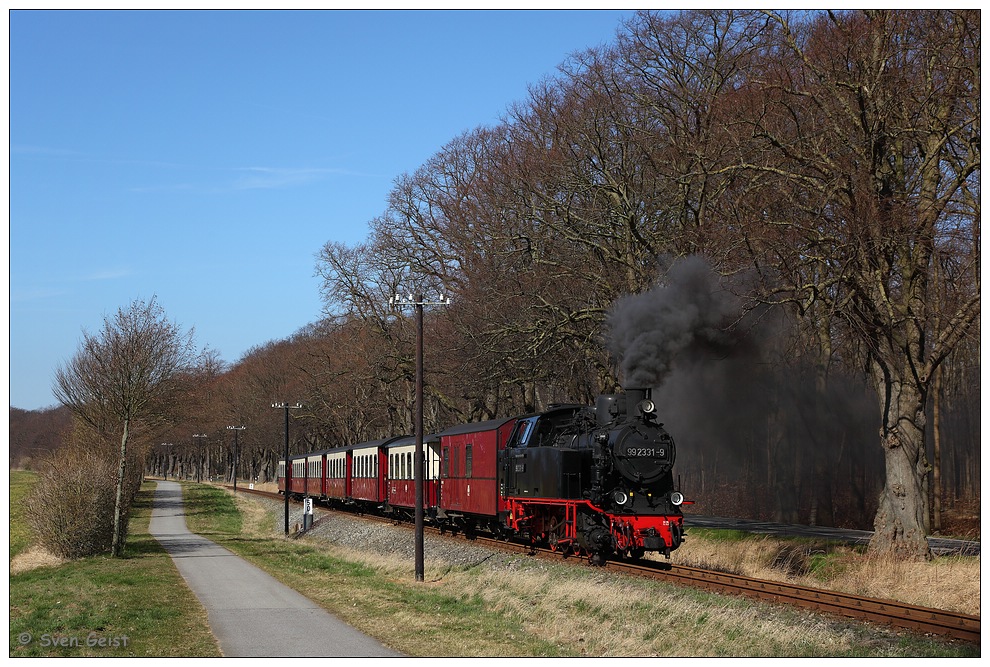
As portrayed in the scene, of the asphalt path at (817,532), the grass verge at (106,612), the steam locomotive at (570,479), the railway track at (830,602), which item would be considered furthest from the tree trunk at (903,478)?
the grass verge at (106,612)

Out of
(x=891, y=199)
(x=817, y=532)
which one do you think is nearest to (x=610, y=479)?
(x=891, y=199)

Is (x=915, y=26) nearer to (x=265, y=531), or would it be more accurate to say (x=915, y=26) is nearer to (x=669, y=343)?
(x=669, y=343)

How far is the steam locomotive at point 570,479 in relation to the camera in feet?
60.6

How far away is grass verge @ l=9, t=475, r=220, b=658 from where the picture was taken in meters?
12.8

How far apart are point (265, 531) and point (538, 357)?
54.1 feet

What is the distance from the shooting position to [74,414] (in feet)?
132

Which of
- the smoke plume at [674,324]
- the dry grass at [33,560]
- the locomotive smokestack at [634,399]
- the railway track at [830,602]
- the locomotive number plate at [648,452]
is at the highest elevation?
the smoke plume at [674,324]

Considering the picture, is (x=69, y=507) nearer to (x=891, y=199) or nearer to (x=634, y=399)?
(x=634, y=399)

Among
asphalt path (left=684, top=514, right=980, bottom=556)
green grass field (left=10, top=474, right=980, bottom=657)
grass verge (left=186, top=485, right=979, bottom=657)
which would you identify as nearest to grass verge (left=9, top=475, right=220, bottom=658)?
green grass field (left=10, top=474, right=980, bottom=657)

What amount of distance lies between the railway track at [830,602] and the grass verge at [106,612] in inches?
300

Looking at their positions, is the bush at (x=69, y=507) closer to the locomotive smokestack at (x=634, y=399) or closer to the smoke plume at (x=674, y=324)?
the smoke plume at (x=674, y=324)

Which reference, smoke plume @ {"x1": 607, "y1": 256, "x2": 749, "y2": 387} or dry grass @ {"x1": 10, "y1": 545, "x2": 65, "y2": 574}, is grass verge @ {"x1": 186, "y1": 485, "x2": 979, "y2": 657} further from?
dry grass @ {"x1": 10, "y1": 545, "x2": 65, "y2": 574}

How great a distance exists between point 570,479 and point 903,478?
23.1 feet
